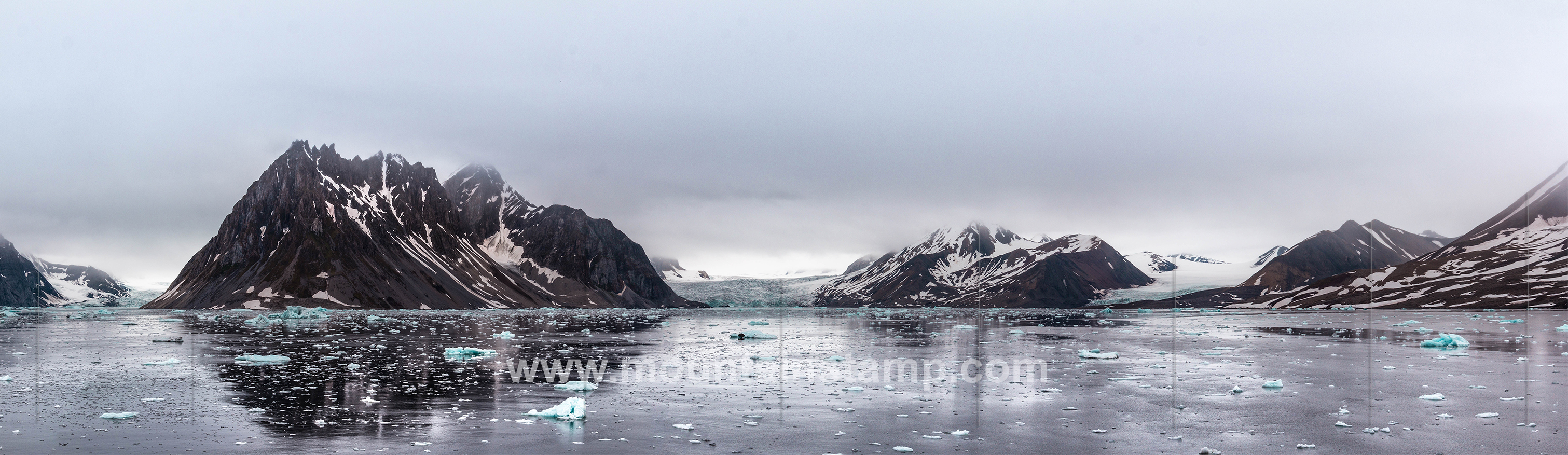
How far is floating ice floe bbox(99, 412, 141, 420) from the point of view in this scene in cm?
2402

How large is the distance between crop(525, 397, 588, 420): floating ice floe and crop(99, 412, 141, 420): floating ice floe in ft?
34.7

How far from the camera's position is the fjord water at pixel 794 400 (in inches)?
814

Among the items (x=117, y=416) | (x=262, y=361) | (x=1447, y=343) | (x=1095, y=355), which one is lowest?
(x=1447, y=343)

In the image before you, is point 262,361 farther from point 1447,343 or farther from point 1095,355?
point 1447,343

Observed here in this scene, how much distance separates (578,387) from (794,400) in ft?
26.8

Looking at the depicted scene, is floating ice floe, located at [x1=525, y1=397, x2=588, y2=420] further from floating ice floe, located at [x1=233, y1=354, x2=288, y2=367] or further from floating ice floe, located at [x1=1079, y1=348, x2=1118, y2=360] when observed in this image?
floating ice floe, located at [x1=1079, y1=348, x2=1118, y2=360]

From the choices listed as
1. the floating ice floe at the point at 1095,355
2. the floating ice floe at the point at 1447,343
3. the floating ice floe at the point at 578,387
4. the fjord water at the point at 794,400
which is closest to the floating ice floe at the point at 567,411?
the fjord water at the point at 794,400

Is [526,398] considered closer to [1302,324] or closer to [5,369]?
[5,369]

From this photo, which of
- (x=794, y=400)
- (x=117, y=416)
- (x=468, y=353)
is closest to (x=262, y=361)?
(x=468, y=353)

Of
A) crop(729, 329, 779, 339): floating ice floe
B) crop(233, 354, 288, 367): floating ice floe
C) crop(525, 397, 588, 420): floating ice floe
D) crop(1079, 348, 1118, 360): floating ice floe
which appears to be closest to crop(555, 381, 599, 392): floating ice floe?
crop(525, 397, 588, 420): floating ice floe

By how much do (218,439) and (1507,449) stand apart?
95.1ft

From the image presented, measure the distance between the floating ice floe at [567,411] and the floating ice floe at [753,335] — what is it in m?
49.4

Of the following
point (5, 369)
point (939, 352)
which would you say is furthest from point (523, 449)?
point (939, 352)

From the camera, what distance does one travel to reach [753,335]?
3073 inches
